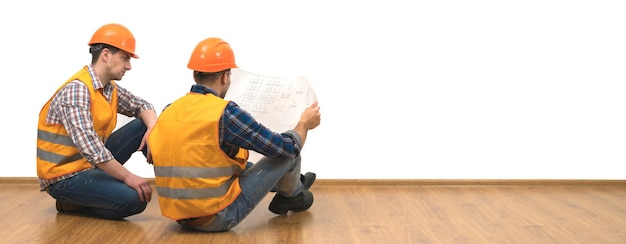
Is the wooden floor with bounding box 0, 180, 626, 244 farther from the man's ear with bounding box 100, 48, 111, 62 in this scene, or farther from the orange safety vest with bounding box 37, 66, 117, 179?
the man's ear with bounding box 100, 48, 111, 62

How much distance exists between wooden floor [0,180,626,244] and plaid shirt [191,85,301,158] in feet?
1.10

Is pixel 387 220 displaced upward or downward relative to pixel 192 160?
downward

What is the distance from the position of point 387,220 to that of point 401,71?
48.7 inches

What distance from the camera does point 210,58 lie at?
3.18 m

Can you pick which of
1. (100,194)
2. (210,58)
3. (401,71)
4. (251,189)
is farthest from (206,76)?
Result: (401,71)

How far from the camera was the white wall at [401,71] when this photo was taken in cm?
454

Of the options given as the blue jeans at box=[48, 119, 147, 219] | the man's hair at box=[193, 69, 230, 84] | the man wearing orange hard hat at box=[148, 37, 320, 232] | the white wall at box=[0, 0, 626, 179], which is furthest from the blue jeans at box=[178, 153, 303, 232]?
the white wall at box=[0, 0, 626, 179]

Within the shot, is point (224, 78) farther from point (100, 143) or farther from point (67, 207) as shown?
Result: point (67, 207)

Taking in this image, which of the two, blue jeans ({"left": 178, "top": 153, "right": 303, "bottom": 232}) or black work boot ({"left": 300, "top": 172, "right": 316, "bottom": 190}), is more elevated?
blue jeans ({"left": 178, "top": 153, "right": 303, "bottom": 232})

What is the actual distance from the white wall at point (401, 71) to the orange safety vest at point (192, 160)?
4.65 ft

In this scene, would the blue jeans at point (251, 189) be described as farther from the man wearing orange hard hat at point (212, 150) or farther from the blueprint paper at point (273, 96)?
the blueprint paper at point (273, 96)

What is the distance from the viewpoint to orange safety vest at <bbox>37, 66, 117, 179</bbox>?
11.3 feet

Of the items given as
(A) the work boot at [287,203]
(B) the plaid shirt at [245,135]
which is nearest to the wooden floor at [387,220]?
(A) the work boot at [287,203]

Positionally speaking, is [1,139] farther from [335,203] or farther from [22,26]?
[335,203]
